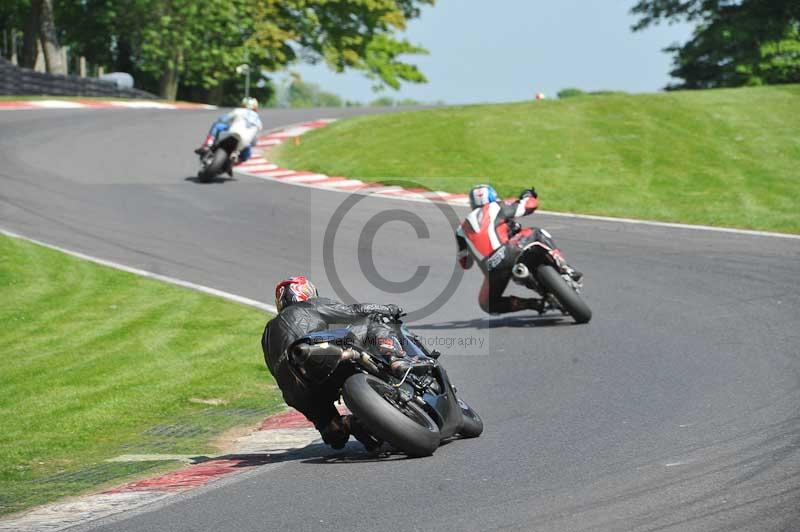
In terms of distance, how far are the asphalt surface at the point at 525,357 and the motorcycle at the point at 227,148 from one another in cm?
38

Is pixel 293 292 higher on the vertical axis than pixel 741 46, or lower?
lower

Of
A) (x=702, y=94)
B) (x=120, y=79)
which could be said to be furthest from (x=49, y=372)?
(x=120, y=79)

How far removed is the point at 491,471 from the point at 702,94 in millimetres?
23965

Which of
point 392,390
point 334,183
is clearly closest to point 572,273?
point 392,390

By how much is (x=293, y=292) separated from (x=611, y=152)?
17264mm

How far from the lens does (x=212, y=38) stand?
168 ft

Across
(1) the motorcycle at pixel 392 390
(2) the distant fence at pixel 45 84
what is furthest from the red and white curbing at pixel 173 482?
(2) the distant fence at pixel 45 84

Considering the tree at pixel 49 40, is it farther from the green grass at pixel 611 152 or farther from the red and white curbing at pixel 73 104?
the green grass at pixel 611 152

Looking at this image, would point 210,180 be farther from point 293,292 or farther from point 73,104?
point 293,292

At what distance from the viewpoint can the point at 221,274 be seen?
1542 cm

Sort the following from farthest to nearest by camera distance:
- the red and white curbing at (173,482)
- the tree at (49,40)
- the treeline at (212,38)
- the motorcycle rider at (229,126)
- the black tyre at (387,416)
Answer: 1. the treeline at (212,38)
2. the tree at (49,40)
3. the motorcycle rider at (229,126)
4. the black tyre at (387,416)
5. the red and white curbing at (173,482)

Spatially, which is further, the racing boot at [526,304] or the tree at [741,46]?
the tree at [741,46]

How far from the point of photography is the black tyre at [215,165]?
21984 millimetres

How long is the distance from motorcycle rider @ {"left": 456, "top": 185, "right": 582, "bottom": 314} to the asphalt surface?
270mm
